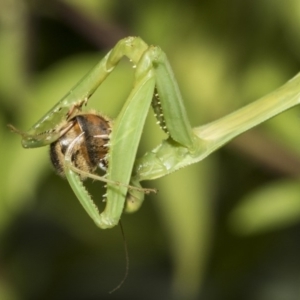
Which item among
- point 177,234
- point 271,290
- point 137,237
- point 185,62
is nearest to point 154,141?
point 177,234

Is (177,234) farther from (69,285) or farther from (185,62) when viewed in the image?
(69,285)

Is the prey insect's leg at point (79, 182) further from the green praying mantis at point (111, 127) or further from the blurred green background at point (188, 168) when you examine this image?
the blurred green background at point (188, 168)

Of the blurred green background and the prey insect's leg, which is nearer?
the prey insect's leg

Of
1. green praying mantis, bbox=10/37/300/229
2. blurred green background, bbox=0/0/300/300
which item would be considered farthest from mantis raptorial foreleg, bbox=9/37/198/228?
blurred green background, bbox=0/0/300/300

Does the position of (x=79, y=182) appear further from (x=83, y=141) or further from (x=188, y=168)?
Result: (x=188, y=168)

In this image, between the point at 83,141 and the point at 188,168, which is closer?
the point at 83,141

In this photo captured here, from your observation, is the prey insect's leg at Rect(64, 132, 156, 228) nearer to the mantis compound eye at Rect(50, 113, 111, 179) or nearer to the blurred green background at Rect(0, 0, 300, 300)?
the mantis compound eye at Rect(50, 113, 111, 179)

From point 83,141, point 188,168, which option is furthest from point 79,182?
point 188,168
